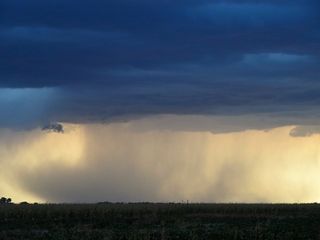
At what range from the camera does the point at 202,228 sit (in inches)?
1932

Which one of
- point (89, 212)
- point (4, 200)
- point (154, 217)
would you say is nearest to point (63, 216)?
point (89, 212)

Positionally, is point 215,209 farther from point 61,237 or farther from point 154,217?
point 61,237

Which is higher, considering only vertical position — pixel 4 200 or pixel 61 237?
pixel 4 200

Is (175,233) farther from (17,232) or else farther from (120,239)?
(17,232)

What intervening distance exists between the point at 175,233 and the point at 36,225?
17.9 meters

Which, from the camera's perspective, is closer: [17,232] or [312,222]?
[17,232]

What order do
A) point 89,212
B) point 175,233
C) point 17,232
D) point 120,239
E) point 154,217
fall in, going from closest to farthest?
point 120,239, point 175,233, point 17,232, point 154,217, point 89,212

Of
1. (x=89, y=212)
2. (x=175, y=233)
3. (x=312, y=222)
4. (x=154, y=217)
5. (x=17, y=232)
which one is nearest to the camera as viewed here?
(x=175, y=233)

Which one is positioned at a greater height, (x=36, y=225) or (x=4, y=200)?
(x=4, y=200)

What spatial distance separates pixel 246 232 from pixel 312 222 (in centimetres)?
1382

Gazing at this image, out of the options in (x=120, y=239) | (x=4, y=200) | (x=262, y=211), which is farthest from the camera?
(x=4, y=200)

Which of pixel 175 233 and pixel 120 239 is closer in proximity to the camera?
pixel 120 239

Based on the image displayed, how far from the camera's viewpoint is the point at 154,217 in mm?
67750

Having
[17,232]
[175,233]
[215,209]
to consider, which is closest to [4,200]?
[215,209]
